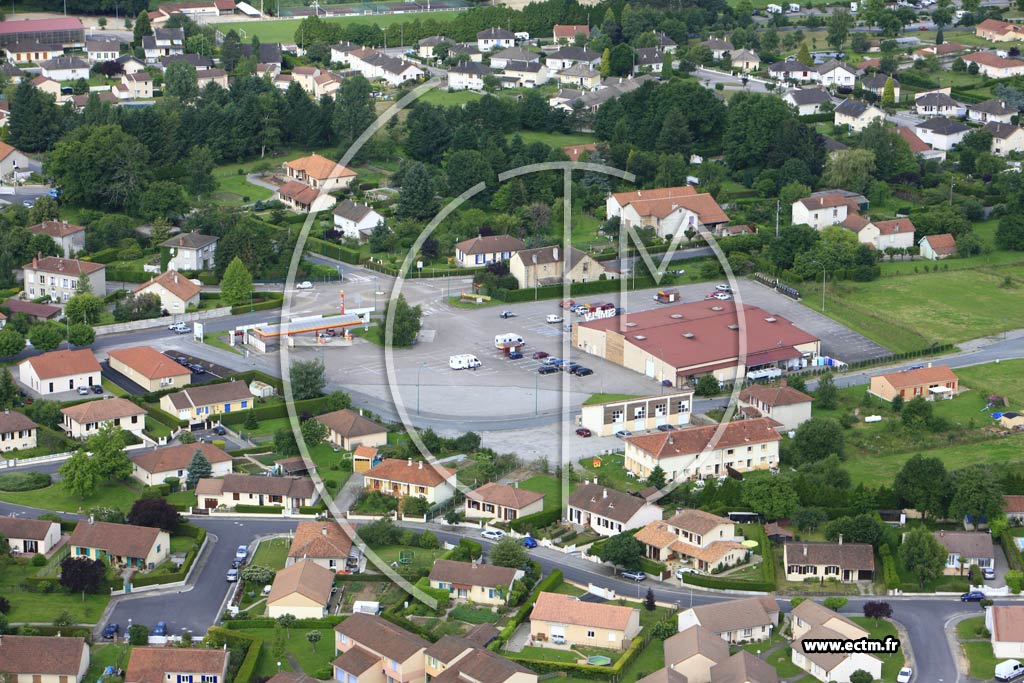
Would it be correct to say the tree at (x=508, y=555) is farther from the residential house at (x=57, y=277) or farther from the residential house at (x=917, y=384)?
the residential house at (x=57, y=277)

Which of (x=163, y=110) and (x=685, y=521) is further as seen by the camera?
(x=163, y=110)

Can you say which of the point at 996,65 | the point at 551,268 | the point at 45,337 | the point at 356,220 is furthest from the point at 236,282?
the point at 996,65

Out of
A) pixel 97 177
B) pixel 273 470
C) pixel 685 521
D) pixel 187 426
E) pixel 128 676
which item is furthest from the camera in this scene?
pixel 97 177

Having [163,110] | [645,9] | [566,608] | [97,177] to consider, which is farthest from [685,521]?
[645,9]

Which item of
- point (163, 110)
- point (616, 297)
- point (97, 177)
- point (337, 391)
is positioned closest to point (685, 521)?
point (337, 391)

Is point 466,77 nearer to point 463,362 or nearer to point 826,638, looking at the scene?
point 463,362

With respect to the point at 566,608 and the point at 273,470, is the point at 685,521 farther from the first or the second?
the point at 273,470

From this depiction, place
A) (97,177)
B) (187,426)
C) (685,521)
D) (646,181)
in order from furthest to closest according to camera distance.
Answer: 1. (646,181)
2. (97,177)
3. (187,426)
4. (685,521)
